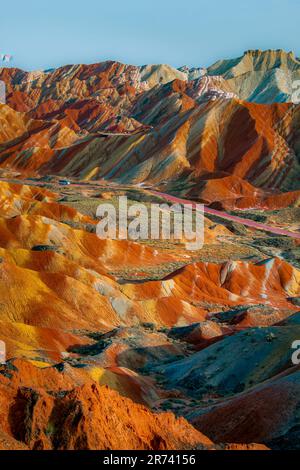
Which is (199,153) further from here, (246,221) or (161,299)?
(161,299)

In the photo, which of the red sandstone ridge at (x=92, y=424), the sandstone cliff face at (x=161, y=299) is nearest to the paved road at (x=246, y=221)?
the sandstone cliff face at (x=161, y=299)

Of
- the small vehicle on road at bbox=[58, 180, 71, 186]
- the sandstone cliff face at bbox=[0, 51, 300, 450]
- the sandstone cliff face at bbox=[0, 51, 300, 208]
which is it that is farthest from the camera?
the small vehicle on road at bbox=[58, 180, 71, 186]

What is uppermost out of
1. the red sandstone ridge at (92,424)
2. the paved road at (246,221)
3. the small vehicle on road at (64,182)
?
the red sandstone ridge at (92,424)

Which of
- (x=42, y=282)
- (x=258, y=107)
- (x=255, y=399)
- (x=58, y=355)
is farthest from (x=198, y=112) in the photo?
(x=255, y=399)

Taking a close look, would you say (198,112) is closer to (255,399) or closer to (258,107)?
(258,107)

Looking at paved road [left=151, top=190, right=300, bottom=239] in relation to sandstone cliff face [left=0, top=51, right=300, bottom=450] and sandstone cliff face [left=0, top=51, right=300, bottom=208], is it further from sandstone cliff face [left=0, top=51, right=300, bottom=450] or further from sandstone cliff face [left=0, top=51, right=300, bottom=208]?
sandstone cliff face [left=0, top=51, right=300, bottom=208]

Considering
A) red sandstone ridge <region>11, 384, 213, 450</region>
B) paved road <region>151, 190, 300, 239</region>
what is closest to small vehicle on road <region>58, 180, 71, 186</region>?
paved road <region>151, 190, 300, 239</region>

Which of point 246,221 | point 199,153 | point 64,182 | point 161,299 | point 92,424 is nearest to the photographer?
point 92,424

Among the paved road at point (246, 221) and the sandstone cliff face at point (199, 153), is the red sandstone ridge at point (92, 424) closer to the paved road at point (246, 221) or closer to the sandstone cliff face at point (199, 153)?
the paved road at point (246, 221)

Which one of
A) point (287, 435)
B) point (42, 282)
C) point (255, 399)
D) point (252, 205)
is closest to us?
point (287, 435)

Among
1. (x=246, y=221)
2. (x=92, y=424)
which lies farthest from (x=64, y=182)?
(x=92, y=424)
